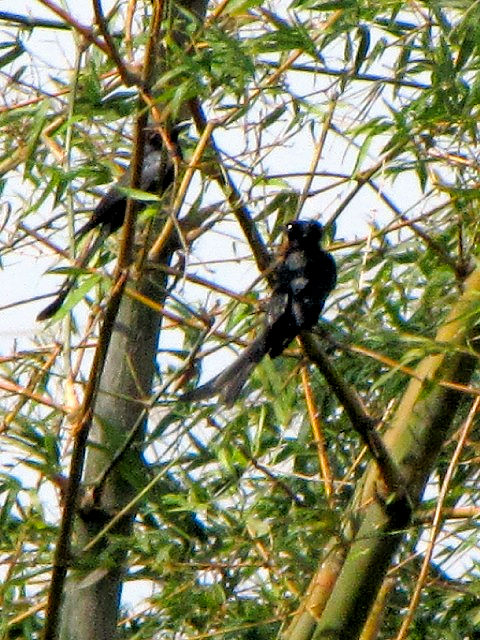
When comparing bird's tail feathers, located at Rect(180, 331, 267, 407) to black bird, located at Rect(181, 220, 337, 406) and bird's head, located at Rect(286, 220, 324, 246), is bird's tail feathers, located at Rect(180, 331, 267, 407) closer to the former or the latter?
black bird, located at Rect(181, 220, 337, 406)

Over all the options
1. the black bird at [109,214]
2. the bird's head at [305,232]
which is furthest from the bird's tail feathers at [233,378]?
the black bird at [109,214]

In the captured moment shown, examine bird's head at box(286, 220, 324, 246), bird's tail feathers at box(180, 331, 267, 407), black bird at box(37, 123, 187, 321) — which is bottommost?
bird's tail feathers at box(180, 331, 267, 407)

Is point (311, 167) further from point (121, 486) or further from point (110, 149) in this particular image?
point (121, 486)

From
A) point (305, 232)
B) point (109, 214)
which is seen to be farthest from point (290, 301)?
point (109, 214)

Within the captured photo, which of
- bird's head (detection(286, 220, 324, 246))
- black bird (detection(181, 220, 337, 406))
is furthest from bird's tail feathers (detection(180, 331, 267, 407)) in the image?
bird's head (detection(286, 220, 324, 246))

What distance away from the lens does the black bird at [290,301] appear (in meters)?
2.19

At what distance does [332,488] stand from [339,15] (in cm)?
96

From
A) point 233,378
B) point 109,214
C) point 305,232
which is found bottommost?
point 233,378

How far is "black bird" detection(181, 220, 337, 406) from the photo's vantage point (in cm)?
219

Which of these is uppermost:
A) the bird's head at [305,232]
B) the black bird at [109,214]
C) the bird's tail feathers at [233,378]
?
the black bird at [109,214]

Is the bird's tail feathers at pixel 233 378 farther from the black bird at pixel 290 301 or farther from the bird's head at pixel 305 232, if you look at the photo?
the bird's head at pixel 305 232

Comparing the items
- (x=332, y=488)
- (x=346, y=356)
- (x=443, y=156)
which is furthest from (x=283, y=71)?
(x=332, y=488)

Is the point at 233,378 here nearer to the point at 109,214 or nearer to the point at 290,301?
the point at 290,301

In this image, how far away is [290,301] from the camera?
2305 millimetres
